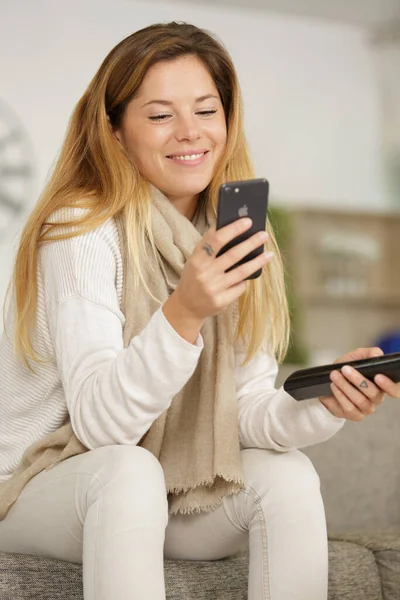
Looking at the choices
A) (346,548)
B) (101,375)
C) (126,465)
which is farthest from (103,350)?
(346,548)

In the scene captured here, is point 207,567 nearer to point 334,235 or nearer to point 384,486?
point 384,486

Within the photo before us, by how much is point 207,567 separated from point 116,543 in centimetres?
35

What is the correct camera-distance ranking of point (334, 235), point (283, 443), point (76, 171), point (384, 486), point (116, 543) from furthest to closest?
point (334, 235)
point (384, 486)
point (76, 171)
point (283, 443)
point (116, 543)

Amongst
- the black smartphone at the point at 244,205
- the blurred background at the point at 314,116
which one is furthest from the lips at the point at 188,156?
the blurred background at the point at 314,116


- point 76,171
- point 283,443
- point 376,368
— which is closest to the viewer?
point 376,368

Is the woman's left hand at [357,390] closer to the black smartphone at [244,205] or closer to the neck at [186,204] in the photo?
the black smartphone at [244,205]

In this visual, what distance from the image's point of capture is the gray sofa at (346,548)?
1221mm

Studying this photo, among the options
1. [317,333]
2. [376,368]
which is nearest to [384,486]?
[376,368]

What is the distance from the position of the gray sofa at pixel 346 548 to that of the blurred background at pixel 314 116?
9.12 feet

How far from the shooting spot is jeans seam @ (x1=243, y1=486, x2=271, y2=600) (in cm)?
118

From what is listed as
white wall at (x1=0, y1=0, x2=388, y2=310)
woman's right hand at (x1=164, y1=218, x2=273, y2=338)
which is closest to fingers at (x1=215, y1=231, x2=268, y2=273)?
woman's right hand at (x1=164, y1=218, x2=273, y2=338)

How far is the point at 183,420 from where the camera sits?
4.50ft

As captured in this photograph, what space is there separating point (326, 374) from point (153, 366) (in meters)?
0.25

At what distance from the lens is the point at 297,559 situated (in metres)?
1.18
